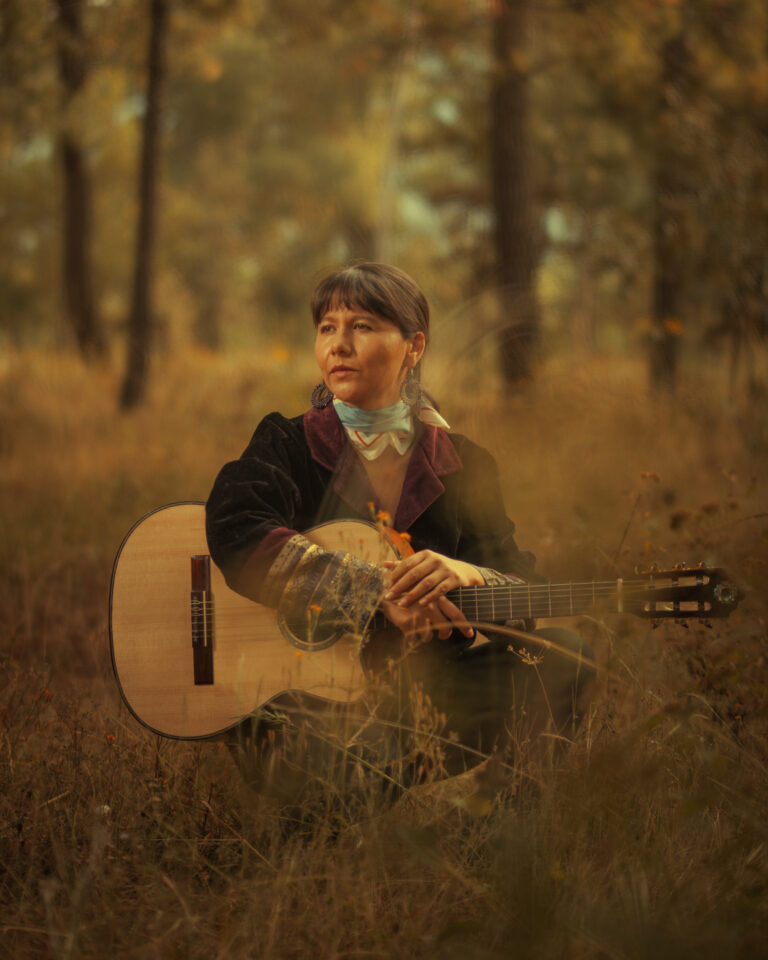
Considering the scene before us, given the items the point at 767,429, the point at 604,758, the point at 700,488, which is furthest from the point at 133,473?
the point at 604,758

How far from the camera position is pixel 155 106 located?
8.25 meters

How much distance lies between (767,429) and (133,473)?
3.52 metres

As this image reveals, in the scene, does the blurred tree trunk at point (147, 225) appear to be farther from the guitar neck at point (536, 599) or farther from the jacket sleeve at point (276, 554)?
the guitar neck at point (536, 599)

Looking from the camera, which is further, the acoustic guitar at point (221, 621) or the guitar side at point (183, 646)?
the guitar side at point (183, 646)

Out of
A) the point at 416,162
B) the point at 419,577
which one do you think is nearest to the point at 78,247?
the point at 419,577

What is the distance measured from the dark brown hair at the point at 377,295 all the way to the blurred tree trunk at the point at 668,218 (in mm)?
3475

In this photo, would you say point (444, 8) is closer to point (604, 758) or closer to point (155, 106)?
point (155, 106)

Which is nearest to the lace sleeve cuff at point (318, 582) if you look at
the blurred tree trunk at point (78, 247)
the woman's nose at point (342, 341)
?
the woman's nose at point (342, 341)

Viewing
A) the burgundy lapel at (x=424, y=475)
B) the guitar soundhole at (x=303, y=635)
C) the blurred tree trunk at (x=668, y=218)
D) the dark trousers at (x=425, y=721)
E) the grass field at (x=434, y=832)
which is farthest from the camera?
the blurred tree trunk at (x=668, y=218)

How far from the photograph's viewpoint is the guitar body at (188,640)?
2.21 meters

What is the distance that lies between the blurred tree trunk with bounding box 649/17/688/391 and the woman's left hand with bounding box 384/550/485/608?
12.4ft

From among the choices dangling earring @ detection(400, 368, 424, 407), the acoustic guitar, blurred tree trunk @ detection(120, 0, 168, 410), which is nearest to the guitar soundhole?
the acoustic guitar

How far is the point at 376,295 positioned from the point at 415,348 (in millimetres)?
213

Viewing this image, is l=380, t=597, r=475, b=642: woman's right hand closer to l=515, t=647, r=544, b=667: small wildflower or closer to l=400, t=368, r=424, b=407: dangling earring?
l=515, t=647, r=544, b=667: small wildflower
